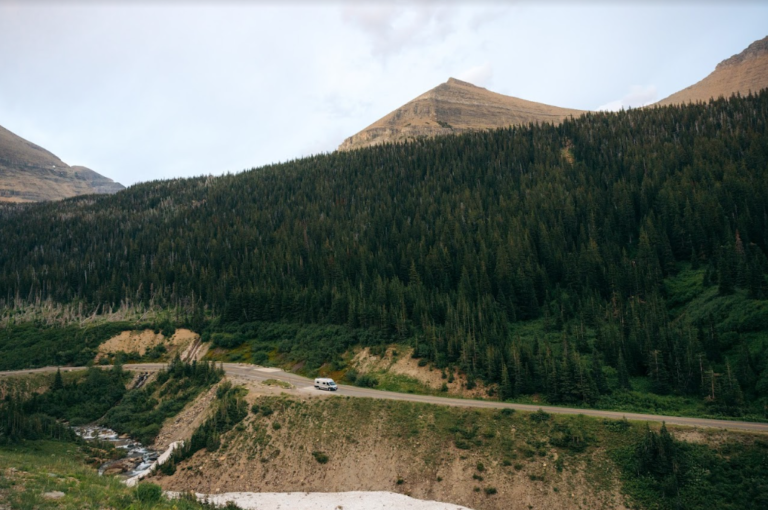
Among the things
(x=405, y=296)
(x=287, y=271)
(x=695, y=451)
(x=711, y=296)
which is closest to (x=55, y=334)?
(x=287, y=271)

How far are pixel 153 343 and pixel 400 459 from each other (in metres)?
75.7

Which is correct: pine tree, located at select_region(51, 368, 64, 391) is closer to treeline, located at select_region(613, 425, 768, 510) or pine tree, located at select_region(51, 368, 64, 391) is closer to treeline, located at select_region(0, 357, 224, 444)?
treeline, located at select_region(0, 357, 224, 444)

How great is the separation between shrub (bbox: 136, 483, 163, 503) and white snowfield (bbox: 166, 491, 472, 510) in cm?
1418

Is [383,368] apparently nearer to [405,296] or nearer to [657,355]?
[405,296]

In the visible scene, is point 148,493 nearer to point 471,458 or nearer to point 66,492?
point 66,492

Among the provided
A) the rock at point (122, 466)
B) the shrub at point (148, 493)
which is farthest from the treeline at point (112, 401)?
the shrub at point (148, 493)

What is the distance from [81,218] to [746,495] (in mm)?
230666

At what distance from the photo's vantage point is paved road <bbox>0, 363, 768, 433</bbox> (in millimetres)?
38562

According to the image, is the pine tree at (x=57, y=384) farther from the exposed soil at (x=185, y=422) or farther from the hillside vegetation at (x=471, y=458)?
the hillside vegetation at (x=471, y=458)

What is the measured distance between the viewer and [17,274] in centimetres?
14475

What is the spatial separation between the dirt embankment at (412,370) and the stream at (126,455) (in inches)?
1225

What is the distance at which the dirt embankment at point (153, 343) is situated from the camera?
92875mm

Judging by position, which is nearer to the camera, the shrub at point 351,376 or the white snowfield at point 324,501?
the white snowfield at point 324,501

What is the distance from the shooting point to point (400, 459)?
144 feet
